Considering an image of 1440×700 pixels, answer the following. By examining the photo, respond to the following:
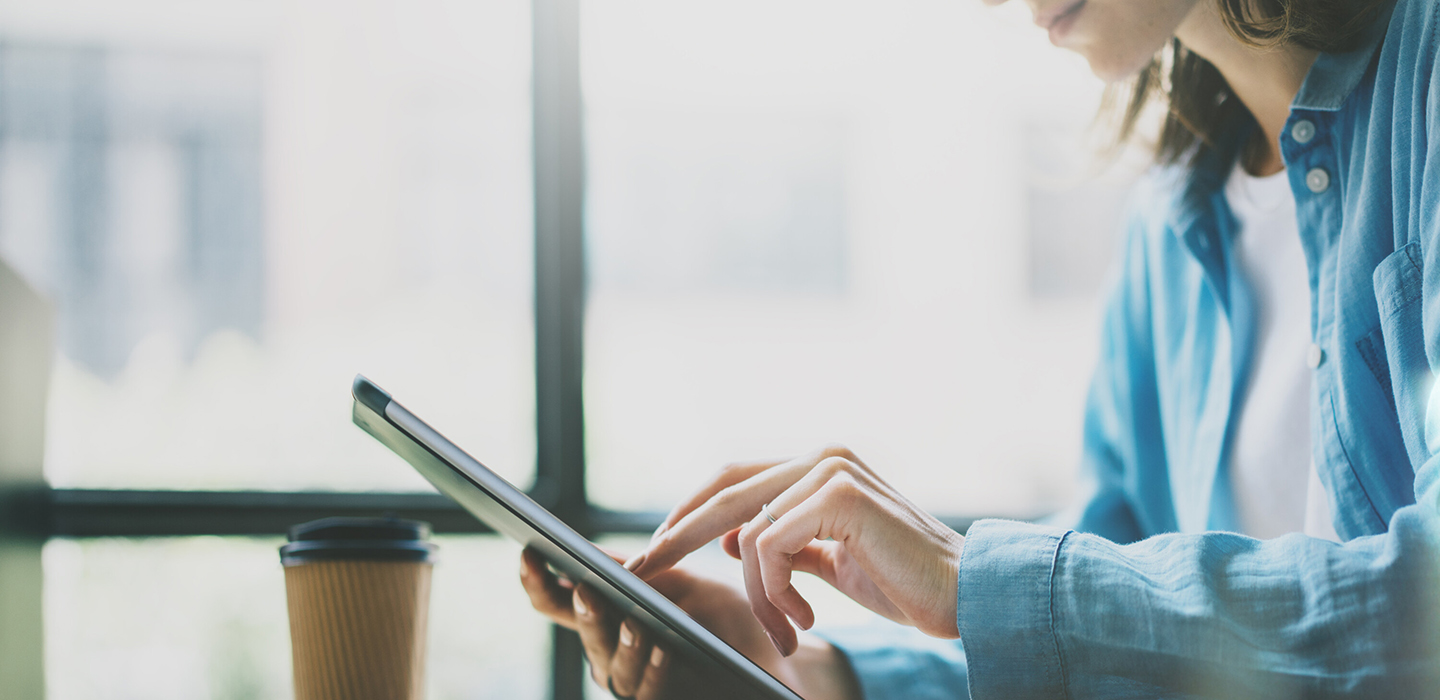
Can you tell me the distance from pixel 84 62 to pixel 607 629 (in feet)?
4.56

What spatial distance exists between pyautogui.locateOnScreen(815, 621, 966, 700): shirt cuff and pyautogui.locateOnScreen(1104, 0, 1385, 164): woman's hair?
1.81 ft

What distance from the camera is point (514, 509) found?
1.54 ft

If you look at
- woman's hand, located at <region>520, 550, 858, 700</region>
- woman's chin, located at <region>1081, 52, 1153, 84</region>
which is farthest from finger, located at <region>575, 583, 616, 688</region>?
woman's chin, located at <region>1081, 52, 1153, 84</region>

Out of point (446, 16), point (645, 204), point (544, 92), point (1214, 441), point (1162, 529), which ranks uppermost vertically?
point (446, 16)

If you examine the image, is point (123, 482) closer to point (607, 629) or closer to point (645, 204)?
point (645, 204)

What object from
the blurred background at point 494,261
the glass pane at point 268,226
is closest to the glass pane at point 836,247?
the blurred background at point 494,261

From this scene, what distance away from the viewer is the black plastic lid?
1.85 ft

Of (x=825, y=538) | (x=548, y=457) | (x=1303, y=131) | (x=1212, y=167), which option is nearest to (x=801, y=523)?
(x=825, y=538)

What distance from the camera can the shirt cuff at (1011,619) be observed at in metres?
0.49

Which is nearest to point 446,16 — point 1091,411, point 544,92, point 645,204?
point 544,92

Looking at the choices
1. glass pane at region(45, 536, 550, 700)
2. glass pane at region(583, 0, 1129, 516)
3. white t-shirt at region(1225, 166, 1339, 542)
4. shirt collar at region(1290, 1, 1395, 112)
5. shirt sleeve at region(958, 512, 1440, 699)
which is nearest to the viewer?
shirt sleeve at region(958, 512, 1440, 699)

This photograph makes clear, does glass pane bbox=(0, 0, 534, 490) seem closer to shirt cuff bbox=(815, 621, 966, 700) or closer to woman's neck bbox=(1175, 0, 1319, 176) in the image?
shirt cuff bbox=(815, 621, 966, 700)

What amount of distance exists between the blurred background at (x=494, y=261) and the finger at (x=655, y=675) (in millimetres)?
683

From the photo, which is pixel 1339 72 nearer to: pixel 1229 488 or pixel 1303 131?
pixel 1303 131
